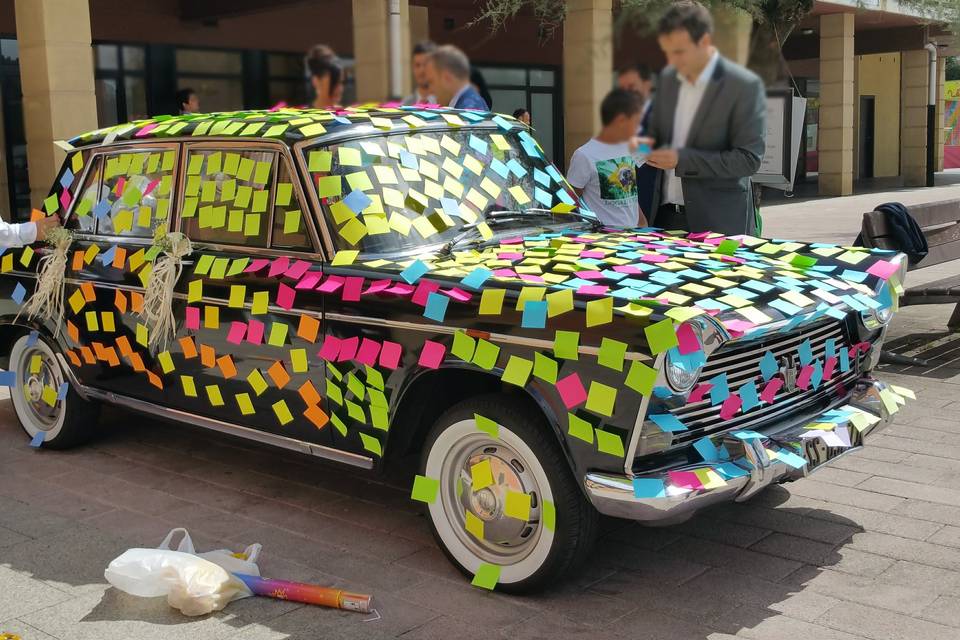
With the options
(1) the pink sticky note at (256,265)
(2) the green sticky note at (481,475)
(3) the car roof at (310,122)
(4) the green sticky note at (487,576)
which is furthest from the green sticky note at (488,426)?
(3) the car roof at (310,122)

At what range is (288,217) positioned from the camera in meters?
4.88

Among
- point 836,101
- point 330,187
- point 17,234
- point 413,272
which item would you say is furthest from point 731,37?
point 836,101

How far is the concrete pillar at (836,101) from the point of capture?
87.5 feet

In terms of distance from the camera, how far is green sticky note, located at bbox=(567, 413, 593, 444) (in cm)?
373

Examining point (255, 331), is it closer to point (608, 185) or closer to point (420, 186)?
point (420, 186)

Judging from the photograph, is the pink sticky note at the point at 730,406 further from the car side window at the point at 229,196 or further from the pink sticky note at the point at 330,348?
the car side window at the point at 229,196

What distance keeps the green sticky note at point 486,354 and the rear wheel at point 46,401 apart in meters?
3.10

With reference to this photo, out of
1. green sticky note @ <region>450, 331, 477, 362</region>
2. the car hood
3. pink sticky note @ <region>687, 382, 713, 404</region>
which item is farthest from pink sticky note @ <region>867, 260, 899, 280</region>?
green sticky note @ <region>450, 331, 477, 362</region>

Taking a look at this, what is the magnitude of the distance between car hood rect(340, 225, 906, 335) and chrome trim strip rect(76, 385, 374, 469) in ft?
2.60

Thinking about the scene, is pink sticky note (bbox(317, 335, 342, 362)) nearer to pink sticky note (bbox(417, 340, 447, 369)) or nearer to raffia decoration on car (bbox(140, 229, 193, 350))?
pink sticky note (bbox(417, 340, 447, 369))

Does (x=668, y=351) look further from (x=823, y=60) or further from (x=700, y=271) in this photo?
(x=823, y=60)

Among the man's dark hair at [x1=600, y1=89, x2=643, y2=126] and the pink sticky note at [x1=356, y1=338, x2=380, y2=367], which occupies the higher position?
the man's dark hair at [x1=600, y1=89, x2=643, y2=126]

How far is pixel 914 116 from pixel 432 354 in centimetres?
3235

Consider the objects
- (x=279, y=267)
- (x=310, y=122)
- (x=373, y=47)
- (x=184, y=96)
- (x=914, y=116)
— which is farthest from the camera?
(x=914, y=116)
